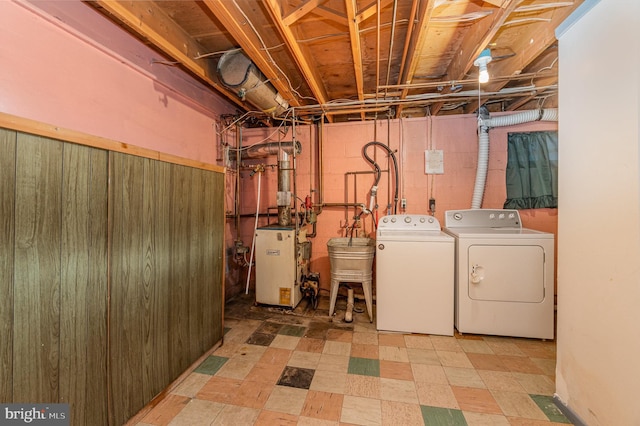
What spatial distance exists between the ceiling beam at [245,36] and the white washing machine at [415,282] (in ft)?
6.01

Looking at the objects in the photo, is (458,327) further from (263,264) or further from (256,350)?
(263,264)

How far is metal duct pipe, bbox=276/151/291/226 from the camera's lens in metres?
3.14

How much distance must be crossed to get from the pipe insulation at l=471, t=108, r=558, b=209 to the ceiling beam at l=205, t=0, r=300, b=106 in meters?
2.41

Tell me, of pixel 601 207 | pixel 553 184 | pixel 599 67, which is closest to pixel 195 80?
pixel 599 67

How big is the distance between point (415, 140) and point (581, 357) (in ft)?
8.79

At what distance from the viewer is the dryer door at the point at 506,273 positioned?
2.25 meters

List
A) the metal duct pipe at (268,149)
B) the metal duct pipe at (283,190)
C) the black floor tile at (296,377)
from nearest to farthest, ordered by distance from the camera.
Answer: the black floor tile at (296,377), the metal duct pipe at (283,190), the metal duct pipe at (268,149)

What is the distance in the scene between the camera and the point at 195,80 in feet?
9.03

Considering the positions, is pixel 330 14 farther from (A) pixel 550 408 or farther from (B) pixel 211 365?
(A) pixel 550 408

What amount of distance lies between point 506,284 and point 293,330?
2.05 metres

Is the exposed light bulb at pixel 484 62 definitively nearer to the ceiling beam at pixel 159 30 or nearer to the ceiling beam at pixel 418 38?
the ceiling beam at pixel 418 38

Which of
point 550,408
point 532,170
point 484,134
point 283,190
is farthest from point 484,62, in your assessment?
point 550,408

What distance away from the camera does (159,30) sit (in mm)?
1852

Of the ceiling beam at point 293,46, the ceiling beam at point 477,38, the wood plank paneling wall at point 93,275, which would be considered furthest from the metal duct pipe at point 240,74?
the ceiling beam at point 477,38
